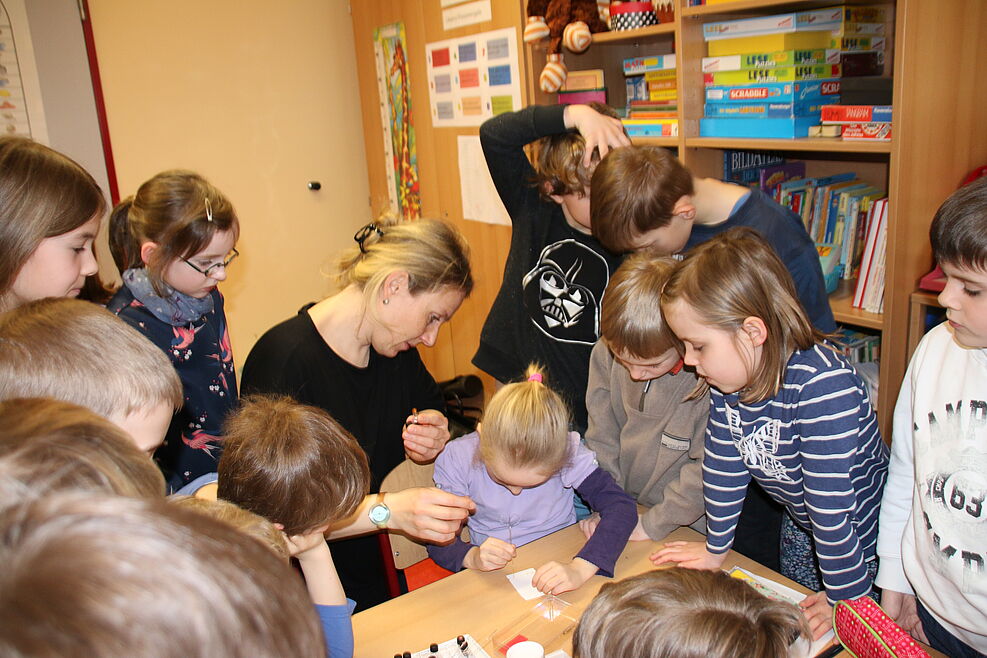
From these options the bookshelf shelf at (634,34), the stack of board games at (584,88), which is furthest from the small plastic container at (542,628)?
the stack of board games at (584,88)

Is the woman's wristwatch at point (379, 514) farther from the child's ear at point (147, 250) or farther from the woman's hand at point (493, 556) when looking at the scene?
the child's ear at point (147, 250)

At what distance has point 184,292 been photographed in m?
1.79

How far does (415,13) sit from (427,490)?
2.71 metres

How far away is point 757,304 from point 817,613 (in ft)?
1.83

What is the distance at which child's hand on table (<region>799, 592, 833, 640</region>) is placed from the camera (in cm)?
129

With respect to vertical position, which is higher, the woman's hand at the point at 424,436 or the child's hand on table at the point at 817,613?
the woman's hand at the point at 424,436

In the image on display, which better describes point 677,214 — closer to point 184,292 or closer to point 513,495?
point 513,495

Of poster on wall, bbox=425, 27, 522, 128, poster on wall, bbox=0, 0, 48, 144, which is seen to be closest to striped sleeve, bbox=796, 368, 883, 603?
poster on wall, bbox=425, 27, 522, 128

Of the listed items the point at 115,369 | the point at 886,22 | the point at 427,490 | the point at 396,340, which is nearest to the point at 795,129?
the point at 886,22

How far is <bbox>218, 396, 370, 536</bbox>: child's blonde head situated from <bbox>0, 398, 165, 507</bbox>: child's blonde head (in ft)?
1.97

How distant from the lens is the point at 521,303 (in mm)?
2217

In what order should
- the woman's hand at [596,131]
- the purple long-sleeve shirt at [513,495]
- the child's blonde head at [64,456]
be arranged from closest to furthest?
the child's blonde head at [64,456], the purple long-sleeve shirt at [513,495], the woman's hand at [596,131]

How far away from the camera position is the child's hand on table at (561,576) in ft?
4.70

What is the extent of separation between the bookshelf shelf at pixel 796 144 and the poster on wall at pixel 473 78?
A: 91cm
